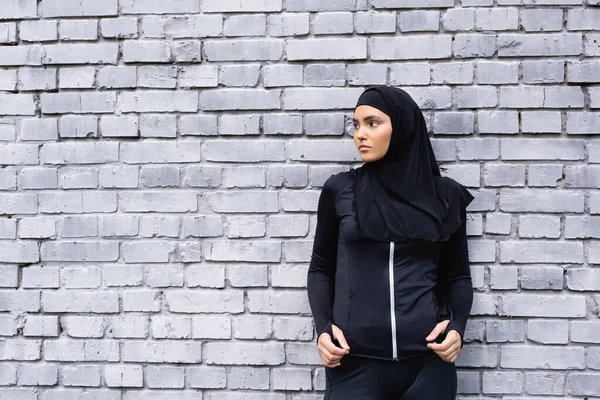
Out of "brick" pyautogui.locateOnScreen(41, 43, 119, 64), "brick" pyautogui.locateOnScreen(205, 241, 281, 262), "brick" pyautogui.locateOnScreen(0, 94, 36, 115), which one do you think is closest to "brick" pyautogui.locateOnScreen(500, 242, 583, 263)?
"brick" pyautogui.locateOnScreen(205, 241, 281, 262)

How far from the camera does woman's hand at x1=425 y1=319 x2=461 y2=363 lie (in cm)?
208

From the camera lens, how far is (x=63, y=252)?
8.56ft

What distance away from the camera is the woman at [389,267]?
2080mm

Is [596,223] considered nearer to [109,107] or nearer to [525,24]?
[525,24]

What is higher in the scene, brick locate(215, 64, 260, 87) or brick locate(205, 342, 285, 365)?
brick locate(215, 64, 260, 87)

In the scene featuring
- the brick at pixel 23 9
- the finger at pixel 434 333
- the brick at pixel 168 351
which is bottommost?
the brick at pixel 168 351

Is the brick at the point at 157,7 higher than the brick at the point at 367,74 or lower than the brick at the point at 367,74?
higher

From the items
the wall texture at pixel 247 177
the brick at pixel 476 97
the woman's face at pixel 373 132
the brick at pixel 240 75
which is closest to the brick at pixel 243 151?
the wall texture at pixel 247 177

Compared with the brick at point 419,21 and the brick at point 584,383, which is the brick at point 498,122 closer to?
the brick at point 419,21

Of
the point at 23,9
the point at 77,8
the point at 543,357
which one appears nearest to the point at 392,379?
the point at 543,357

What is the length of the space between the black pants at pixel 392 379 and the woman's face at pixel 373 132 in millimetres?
775

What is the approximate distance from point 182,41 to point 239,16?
0.93 ft

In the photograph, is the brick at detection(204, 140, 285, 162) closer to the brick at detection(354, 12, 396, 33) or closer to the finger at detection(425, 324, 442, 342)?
the brick at detection(354, 12, 396, 33)

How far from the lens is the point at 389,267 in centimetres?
211
